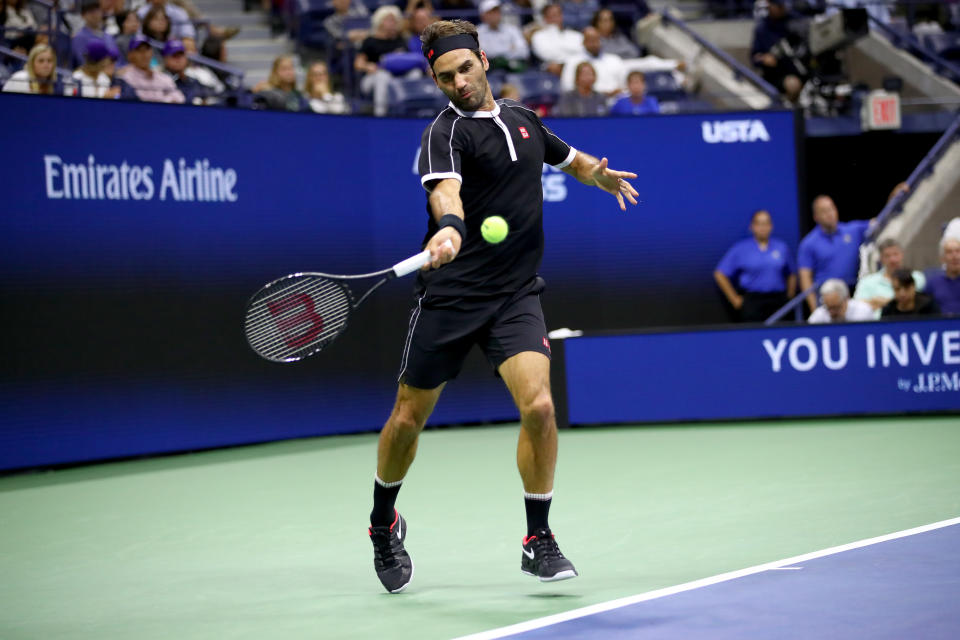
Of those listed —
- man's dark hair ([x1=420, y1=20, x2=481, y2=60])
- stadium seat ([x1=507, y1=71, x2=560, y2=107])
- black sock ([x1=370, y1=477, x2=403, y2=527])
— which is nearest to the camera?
man's dark hair ([x1=420, y1=20, x2=481, y2=60])

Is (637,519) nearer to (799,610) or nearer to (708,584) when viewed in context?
(708,584)

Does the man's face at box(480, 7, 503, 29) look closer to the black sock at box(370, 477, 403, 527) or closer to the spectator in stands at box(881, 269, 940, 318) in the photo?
the spectator in stands at box(881, 269, 940, 318)

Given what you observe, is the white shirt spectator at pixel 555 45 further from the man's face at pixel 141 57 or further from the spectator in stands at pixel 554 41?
the man's face at pixel 141 57

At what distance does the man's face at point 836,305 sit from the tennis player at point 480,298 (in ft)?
22.2

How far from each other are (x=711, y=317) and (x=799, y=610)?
876 cm

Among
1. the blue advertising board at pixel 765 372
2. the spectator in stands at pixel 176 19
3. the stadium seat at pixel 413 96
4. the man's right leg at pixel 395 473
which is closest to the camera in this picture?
the man's right leg at pixel 395 473

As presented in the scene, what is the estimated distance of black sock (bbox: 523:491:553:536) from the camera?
198 inches

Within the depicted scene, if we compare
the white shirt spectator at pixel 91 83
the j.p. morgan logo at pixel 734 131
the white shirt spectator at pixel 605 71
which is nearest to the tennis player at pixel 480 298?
the white shirt spectator at pixel 91 83

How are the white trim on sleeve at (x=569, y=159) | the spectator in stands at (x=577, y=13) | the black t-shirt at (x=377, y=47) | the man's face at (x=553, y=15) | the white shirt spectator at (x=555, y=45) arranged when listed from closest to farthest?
1. the white trim on sleeve at (x=569, y=159)
2. the black t-shirt at (x=377, y=47)
3. the white shirt spectator at (x=555, y=45)
4. the man's face at (x=553, y=15)
5. the spectator in stands at (x=577, y=13)

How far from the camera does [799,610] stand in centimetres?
443

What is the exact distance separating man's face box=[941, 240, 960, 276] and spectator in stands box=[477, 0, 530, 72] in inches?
204

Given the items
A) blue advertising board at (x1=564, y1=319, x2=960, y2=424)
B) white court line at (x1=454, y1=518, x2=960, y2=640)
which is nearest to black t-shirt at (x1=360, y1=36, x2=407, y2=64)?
blue advertising board at (x1=564, y1=319, x2=960, y2=424)

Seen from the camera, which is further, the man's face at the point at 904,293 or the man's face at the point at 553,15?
the man's face at the point at 553,15

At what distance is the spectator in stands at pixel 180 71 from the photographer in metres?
11.2
